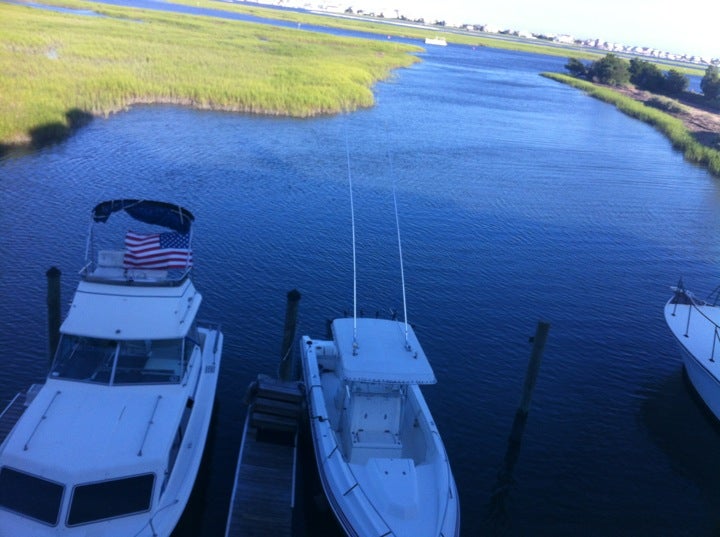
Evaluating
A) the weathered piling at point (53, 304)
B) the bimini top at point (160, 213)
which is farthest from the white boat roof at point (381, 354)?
the weathered piling at point (53, 304)

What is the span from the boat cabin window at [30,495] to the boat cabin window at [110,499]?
0.30 meters

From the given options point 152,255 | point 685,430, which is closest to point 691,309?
point 685,430

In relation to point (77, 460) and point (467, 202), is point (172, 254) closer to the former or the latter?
point (77, 460)

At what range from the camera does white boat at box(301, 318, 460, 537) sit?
12383 mm

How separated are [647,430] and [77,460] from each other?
1542cm

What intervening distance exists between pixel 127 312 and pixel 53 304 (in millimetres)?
2867

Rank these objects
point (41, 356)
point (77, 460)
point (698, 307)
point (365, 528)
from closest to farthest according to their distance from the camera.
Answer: point (77, 460) → point (365, 528) → point (41, 356) → point (698, 307)

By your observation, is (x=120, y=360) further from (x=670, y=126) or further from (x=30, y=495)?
(x=670, y=126)

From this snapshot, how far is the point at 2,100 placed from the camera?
40281 mm

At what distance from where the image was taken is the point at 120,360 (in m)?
13.8

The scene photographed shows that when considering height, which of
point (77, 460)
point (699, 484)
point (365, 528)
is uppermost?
point (77, 460)

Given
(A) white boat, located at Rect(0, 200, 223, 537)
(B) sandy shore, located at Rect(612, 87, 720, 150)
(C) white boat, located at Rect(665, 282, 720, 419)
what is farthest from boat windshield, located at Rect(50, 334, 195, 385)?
(B) sandy shore, located at Rect(612, 87, 720, 150)

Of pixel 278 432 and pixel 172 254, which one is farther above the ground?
pixel 172 254

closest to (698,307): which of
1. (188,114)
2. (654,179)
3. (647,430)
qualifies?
(647,430)
